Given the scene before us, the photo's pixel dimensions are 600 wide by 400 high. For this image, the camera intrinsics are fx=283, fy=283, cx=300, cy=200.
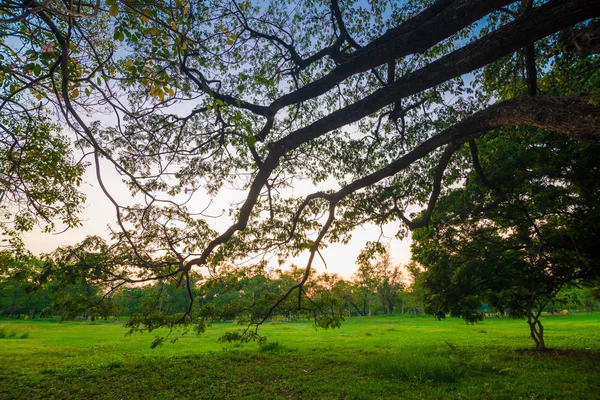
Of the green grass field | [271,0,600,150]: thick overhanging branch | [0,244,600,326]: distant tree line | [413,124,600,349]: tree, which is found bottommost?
the green grass field

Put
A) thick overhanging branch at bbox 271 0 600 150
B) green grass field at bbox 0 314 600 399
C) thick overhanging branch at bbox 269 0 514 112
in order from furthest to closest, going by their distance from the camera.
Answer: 1. green grass field at bbox 0 314 600 399
2. thick overhanging branch at bbox 269 0 514 112
3. thick overhanging branch at bbox 271 0 600 150

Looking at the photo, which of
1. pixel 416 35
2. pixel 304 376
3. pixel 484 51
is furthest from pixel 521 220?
pixel 304 376

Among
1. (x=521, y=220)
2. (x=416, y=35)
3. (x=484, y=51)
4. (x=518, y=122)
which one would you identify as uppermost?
(x=416, y=35)

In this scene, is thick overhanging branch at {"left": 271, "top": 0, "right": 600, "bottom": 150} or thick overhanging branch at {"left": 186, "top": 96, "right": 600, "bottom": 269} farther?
thick overhanging branch at {"left": 271, "top": 0, "right": 600, "bottom": 150}

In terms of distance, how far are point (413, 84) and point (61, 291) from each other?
23.1ft

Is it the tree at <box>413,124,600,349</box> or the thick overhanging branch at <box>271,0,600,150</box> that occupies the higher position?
the thick overhanging branch at <box>271,0,600,150</box>

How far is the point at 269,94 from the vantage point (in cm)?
777

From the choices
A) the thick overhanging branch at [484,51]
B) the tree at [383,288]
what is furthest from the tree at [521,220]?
the tree at [383,288]

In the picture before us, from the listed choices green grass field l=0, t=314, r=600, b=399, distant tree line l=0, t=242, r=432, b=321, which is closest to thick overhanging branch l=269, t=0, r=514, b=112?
distant tree line l=0, t=242, r=432, b=321

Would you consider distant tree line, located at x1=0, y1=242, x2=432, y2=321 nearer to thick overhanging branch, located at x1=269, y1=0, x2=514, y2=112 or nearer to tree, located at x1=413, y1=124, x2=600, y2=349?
tree, located at x1=413, y1=124, x2=600, y2=349

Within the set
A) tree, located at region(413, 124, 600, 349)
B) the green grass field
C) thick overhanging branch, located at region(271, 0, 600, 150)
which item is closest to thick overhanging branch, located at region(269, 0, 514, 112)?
thick overhanging branch, located at region(271, 0, 600, 150)

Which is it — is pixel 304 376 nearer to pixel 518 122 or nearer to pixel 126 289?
pixel 126 289

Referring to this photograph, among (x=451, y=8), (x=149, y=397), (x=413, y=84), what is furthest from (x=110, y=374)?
(x=451, y=8)

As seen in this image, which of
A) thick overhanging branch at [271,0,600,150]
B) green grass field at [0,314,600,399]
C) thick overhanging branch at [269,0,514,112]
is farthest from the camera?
green grass field at [0,314,600,399]
